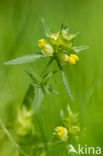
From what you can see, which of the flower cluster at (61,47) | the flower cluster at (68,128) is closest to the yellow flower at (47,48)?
the flower cluster at (61,47)

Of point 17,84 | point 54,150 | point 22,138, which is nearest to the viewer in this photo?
point 54,150

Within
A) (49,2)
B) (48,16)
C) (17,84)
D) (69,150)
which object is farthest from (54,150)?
(49,2)

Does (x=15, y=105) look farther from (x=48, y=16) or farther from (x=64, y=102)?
(x=48, y=16)

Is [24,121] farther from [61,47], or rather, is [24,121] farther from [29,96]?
[61,47]

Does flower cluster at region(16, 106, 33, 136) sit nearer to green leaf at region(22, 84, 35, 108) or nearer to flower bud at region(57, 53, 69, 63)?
green leaf at region(22, 84, 35, 108)

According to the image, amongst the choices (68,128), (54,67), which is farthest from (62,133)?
(54,67)
